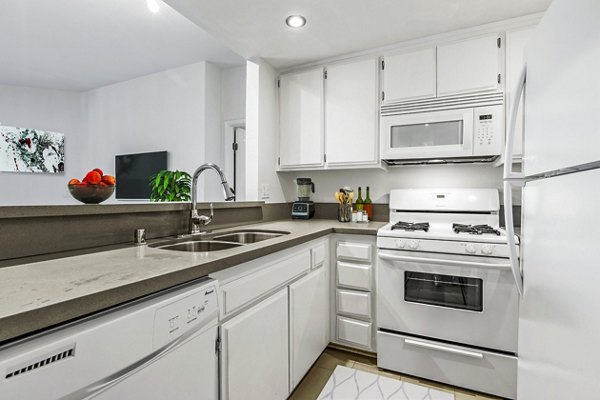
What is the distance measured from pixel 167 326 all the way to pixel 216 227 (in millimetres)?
1182

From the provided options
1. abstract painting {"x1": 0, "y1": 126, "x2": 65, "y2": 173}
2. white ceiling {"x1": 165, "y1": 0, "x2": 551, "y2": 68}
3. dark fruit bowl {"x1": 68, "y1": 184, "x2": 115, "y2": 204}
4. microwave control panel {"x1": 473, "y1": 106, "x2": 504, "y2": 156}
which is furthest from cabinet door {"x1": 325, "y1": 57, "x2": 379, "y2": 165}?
abstract painting {"x1": 0, "y1": 126, "x2": 65, "y2": 173}

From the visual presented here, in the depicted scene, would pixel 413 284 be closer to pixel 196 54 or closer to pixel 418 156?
pixel 418 156

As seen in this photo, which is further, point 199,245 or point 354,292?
point 354,292

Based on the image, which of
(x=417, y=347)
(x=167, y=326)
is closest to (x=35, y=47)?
(x=167, y=326)

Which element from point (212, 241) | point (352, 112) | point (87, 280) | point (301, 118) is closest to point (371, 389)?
point (212, 241)

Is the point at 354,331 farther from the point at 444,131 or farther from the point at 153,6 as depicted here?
the point at 153,6

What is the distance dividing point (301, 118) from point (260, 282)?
1.72 metres

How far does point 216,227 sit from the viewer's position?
1935mm

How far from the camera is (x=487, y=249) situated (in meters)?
1.64

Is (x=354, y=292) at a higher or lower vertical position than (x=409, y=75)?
lower

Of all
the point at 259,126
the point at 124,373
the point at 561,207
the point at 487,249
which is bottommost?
the point at 124,373

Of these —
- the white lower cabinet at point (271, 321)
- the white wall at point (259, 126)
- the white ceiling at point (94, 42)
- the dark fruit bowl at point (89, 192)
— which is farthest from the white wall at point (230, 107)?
the dark fruit bowl at point (89, 192)

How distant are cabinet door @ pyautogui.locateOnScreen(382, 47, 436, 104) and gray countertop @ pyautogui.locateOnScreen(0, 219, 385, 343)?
5.60 feet

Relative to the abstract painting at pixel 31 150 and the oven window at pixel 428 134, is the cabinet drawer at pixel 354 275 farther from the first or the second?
the abstract painting at pixel 31 150
